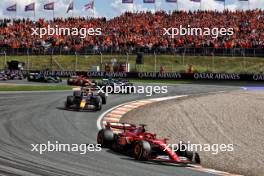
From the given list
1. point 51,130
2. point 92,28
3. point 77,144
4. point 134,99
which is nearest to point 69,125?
point 51,130

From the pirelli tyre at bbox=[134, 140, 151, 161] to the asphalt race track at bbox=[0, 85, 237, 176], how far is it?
181 millimetres

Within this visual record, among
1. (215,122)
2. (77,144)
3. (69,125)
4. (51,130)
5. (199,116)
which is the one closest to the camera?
(77,144)

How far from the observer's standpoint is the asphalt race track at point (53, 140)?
1032cm

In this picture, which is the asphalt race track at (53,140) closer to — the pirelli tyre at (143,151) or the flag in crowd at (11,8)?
the pirelli tyre at (143,151)

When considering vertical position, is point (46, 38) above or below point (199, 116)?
above

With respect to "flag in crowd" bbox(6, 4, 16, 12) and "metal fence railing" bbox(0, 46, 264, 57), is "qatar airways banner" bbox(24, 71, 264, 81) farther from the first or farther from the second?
"flag in crowd" bbox(6, 4, 16, 12)

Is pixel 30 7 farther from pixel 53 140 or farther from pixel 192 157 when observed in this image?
pixel 192 157

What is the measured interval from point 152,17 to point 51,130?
37.9 metres

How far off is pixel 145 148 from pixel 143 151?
0.27ft

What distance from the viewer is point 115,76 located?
45.4 m

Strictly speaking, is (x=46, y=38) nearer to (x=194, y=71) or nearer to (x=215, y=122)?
(x=194, y=71)
